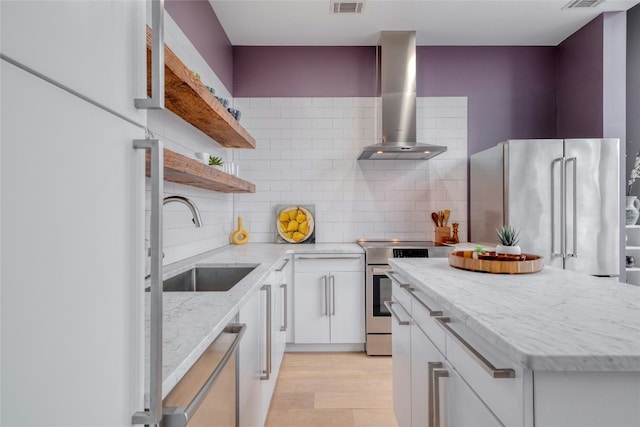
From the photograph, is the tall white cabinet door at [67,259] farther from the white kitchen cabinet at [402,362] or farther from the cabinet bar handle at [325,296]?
the cabinet bar handle at [325,296]

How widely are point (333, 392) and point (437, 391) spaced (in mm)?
1490

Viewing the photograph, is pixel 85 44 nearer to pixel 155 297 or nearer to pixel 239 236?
pixel 155 297

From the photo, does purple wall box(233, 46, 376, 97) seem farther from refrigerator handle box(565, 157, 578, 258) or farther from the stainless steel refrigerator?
refrigerator handle box(565, 157, 578, 258)

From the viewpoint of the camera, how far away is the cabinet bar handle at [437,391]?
119 centimetres

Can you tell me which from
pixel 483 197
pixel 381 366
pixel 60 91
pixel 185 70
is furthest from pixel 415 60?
pixel 60 91

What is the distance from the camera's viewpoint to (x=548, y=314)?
997 mm

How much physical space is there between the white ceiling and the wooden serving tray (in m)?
2.37

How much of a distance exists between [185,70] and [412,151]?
2.35 m

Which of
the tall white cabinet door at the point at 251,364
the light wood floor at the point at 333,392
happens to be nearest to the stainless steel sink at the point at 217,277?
the tall white cabinet door at the point at 251,364

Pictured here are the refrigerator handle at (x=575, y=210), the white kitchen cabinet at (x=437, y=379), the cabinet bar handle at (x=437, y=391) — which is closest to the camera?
the white kitchen cabinet at (x=437, y=379)

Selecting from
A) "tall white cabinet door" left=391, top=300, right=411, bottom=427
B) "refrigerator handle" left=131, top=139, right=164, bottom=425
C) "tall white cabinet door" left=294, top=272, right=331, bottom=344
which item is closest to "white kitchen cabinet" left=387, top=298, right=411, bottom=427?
"tall white cabinet door" left=391, top=300, right=411, bottom=427

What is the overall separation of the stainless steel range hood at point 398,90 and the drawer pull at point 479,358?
249 centimetres

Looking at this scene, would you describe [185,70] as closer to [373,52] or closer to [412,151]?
[412,151]

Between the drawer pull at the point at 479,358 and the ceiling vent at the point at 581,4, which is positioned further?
the ceiling vent at the point at 581,4
